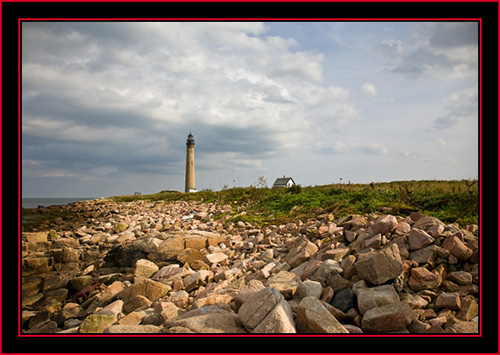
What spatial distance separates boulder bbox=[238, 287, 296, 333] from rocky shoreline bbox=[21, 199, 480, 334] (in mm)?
11

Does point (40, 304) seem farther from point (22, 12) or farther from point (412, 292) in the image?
point (412, 292)

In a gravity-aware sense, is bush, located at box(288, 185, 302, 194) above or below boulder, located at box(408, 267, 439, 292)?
above

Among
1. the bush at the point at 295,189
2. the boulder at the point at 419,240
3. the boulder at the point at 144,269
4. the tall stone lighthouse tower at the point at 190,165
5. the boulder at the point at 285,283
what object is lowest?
the boulder at the point at 144,269

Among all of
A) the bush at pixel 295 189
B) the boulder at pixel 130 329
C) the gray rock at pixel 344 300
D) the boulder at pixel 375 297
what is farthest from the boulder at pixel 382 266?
the bush at pixel 295 189

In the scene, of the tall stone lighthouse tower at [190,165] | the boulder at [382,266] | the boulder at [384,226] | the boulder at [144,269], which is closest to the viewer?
the boulder at [382,266]

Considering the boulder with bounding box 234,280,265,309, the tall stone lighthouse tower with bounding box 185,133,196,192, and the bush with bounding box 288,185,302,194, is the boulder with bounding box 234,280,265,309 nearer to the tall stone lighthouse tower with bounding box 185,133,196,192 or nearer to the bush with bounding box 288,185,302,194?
the bush with bounding box 288,185,302,194

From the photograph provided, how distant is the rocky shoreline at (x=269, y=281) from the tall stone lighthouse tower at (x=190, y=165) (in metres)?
30.4

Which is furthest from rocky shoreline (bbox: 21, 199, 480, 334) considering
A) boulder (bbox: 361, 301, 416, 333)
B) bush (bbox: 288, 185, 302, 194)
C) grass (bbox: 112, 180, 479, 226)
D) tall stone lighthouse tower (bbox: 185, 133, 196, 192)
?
tall stone lighthouse tower (bbox: 185, 133, 196, 192)

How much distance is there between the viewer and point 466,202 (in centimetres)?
728

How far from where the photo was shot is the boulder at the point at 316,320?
279 cm

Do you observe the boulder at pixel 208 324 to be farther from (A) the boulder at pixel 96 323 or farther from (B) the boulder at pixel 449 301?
(B) the boulder at pixel 449 301

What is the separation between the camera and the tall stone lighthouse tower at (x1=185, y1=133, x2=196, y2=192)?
40.4 meters
